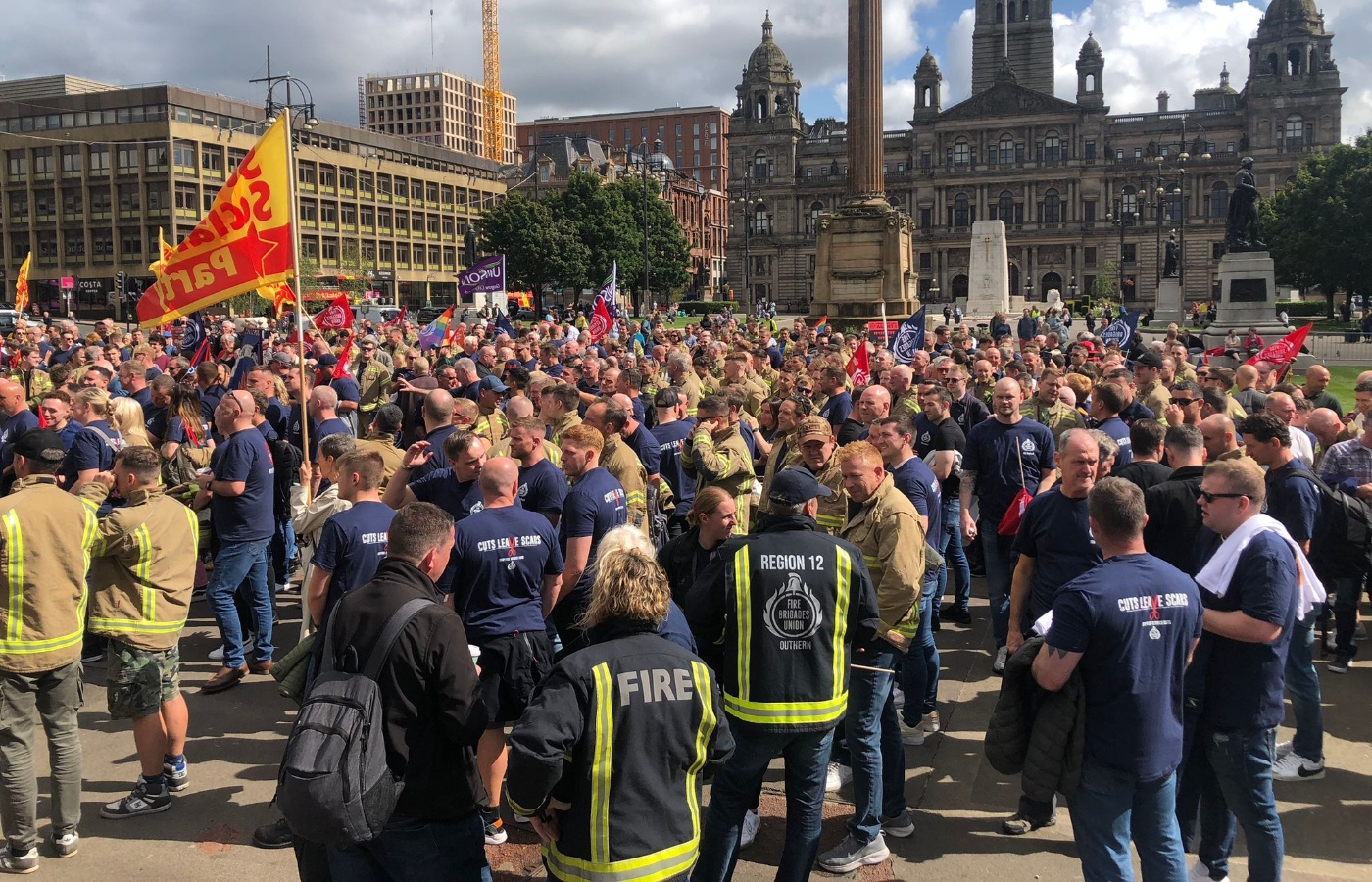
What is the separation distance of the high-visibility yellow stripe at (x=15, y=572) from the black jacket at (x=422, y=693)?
2523 mm

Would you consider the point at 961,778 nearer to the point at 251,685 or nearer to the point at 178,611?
the point at 178,611

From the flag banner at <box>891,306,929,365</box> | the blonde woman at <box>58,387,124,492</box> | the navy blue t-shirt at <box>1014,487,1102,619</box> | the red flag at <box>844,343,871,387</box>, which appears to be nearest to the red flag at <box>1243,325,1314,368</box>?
the flag banner at <box>891,306,929,365</box>

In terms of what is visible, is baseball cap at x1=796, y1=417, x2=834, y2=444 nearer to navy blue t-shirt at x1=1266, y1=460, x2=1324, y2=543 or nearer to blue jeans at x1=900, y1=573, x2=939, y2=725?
blue jeans at x1=900, y1=573, x2=939, y2=725

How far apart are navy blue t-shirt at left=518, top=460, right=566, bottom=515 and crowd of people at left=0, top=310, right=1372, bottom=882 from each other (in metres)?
0.02

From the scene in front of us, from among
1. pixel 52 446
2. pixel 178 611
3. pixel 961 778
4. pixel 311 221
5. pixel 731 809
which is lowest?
pixel 961 778

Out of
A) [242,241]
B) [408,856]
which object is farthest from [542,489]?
[242,241]

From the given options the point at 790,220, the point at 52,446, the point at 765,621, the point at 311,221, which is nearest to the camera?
the point at 765,621

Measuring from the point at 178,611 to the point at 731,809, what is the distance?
11.3ft

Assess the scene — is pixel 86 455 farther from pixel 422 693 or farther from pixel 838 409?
pixel 838 409

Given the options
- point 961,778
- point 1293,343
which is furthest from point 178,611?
point 1293,343

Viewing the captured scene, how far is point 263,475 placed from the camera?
26.0 ft

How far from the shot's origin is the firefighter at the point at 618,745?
3.43 m

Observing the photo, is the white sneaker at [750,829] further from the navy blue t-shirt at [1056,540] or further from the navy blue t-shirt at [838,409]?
the navy blue t-shirt at [838,409]

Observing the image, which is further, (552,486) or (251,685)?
(251,685)
